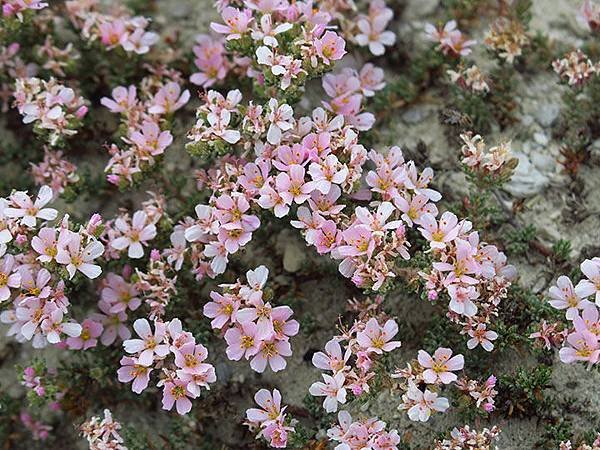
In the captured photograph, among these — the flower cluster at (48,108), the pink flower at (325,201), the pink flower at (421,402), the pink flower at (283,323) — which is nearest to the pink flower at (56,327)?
the pink flower at (283,323)

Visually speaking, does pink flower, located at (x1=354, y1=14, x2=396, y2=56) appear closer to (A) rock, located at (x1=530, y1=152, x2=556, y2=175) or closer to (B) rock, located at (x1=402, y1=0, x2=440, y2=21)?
(B) rock, located at (x1=402, y1=0, x2=440, y2=21)

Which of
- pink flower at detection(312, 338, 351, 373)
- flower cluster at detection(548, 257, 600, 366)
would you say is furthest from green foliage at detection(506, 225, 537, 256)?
pink flower at detection(312, 338, 351, 373)

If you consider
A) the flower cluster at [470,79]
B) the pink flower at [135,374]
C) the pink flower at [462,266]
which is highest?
the flower cluster at [470,79]

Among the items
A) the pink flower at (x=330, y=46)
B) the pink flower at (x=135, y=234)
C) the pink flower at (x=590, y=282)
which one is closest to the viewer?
the pink flower at (x=590, y=282)

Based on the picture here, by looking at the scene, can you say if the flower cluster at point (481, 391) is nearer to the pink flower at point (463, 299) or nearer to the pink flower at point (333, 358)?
the pink flower at point (463, 299)

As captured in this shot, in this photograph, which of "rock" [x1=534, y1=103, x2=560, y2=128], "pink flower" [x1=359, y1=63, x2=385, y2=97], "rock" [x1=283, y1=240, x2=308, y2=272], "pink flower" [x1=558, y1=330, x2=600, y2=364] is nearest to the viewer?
"pink flower" [x1=558, y1=330, x2=600, y2=364]

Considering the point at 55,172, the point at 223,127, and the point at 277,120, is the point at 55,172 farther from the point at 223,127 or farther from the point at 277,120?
the point at 277,120

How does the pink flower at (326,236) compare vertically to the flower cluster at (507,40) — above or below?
below
